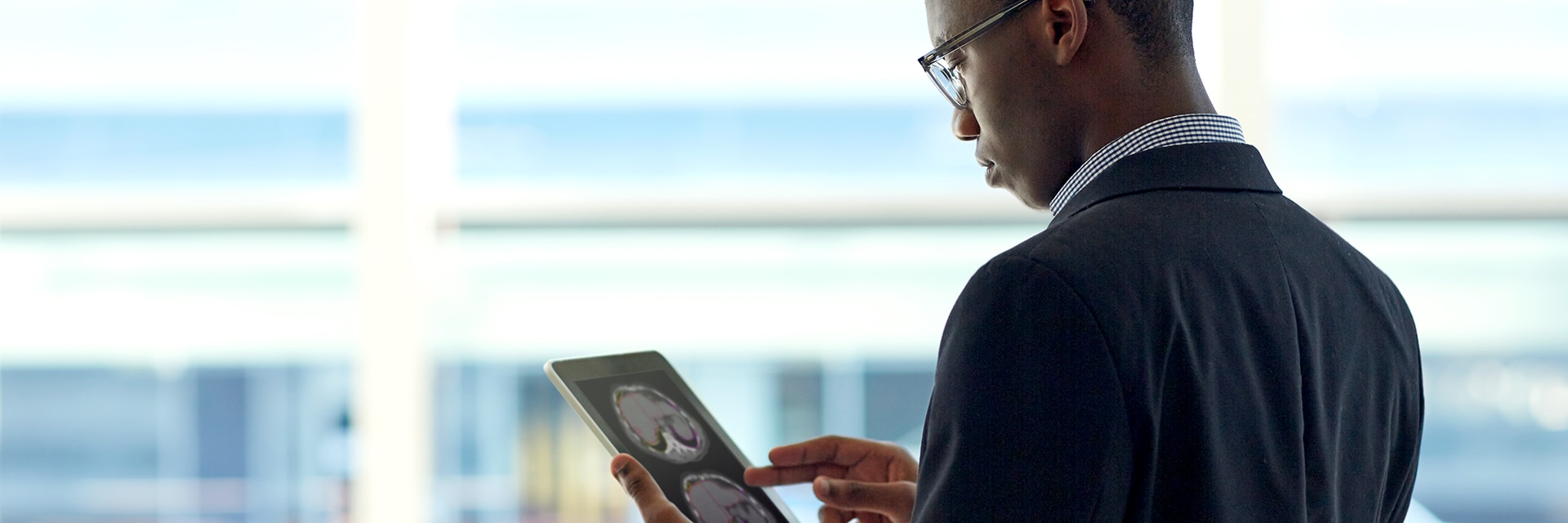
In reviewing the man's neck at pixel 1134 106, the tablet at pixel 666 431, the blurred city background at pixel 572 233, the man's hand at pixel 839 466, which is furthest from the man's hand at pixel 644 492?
the blurred city background at pixel 572 233

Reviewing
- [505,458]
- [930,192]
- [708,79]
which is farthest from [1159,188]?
[505,458]

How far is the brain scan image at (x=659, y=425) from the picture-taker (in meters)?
1.12

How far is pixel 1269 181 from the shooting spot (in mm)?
834

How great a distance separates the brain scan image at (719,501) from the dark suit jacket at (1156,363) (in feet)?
1.35

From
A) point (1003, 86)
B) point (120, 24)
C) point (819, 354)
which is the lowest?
point (819, 354)

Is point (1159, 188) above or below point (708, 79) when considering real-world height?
below

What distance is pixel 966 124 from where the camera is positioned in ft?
3.11

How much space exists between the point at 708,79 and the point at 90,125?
1.17 metres

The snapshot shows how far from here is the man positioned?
2.23 feet

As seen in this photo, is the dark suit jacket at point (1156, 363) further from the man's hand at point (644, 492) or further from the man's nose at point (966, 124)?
the man's hand at point (644, 492)

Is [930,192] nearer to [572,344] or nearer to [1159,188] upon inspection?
[572,344]

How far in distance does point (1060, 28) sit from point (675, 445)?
0.53 meters

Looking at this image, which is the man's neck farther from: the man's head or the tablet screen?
the tablet screen

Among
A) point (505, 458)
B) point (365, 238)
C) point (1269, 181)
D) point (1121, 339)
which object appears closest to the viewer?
point (1121, 339)
